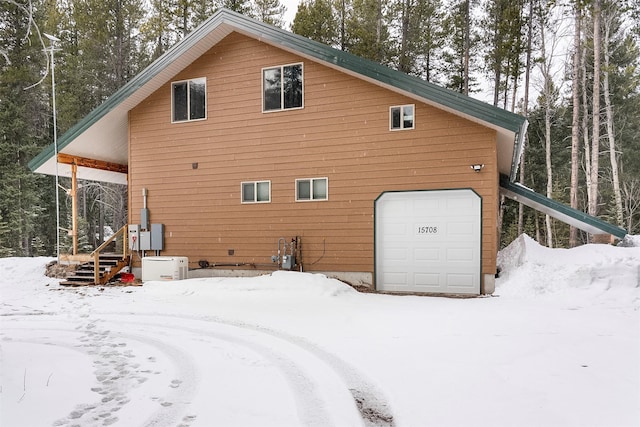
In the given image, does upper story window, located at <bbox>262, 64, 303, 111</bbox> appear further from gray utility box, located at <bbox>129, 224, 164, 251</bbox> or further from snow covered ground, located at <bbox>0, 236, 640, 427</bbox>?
snow covered ground, located at <bbox>0, 236, 640, 427</bbox>

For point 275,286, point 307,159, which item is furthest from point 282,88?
point 275,286

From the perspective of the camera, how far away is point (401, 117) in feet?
29.1

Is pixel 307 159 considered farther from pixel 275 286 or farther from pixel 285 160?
pixel 275 286

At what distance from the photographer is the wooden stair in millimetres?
10195

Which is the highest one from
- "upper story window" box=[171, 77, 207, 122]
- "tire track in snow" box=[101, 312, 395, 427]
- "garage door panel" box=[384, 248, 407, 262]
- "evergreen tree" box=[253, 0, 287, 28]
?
"evergreen tree" box=[253, 0, 287, 28]

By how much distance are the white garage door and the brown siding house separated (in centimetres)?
2

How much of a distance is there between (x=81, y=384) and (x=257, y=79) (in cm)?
855

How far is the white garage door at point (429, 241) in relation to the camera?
8414 millimetres

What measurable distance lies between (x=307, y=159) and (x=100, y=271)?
263 inches

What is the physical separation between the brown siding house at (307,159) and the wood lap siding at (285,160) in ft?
0.10

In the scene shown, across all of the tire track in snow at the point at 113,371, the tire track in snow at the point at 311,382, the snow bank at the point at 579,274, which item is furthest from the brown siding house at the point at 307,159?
the tire track in snow at the point at 113,371

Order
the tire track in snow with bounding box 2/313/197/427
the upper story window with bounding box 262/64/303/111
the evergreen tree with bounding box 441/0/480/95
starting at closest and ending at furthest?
the tire track in snow with bounding box 2/313/197/427, the upper story window with bounding box 262/64/303/111, the evergreen tree with bounding box 441/0/480/95

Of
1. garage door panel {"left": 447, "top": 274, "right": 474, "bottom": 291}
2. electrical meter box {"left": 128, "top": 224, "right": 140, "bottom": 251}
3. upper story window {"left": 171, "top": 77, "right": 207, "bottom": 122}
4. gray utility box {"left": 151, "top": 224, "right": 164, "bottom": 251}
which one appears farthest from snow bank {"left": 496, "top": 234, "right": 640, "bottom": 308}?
electrical meter box {"left": 128, "top": 224, "right": 140, "bottom": 251}

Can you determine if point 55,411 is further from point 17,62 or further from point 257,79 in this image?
point 17,62
